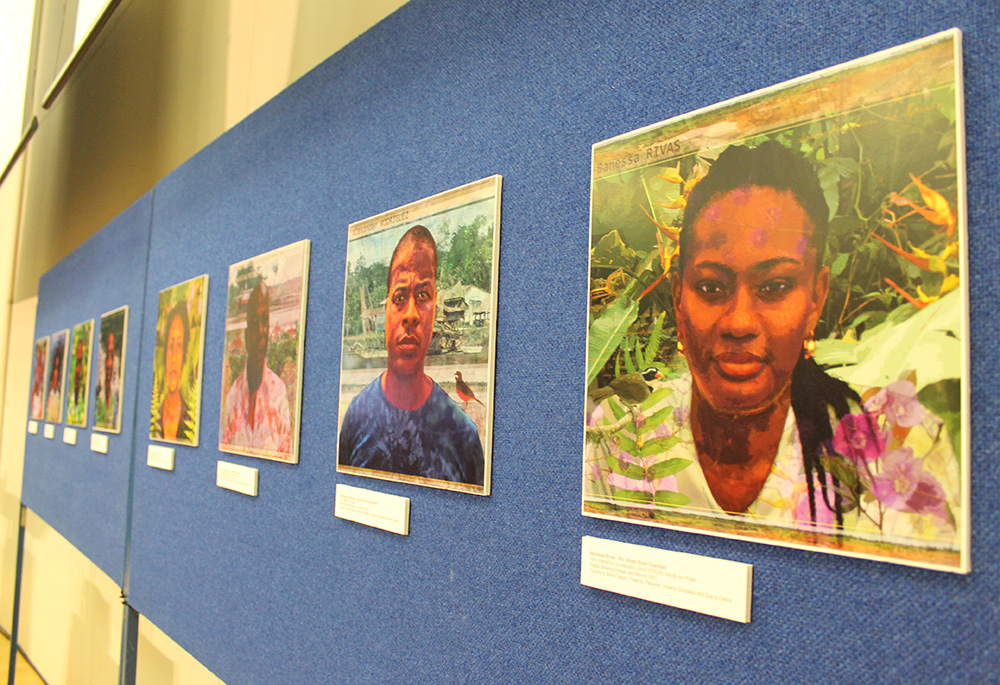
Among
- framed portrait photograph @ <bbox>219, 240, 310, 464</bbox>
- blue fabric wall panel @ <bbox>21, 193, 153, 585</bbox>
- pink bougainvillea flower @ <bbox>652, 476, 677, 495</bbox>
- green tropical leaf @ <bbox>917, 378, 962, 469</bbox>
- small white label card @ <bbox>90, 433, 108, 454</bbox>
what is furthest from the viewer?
small white label card @ <bbox>90, 433, 108, 454</bbox>

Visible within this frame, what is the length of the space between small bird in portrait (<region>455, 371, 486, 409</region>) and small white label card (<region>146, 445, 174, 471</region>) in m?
2.45

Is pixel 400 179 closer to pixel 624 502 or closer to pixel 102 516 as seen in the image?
pixel 624 502

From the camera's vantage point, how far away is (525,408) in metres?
1.58

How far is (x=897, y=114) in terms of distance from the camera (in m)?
1.02

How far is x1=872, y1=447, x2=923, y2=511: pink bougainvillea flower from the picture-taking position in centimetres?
96

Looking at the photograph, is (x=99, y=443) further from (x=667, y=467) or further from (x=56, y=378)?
(x=667, y=467)

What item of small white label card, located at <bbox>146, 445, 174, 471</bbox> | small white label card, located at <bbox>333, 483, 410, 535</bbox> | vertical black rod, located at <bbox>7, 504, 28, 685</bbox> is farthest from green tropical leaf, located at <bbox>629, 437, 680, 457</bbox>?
vertical black rod, located at <bbox>7, 504, 28, 685</bbox>

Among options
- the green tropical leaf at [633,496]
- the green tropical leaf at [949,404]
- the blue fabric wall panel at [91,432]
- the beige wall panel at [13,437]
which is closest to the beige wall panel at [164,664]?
the blue fabric wall panel at [91,432]

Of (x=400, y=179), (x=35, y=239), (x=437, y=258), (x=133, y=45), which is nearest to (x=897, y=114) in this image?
(x=437, y=258)

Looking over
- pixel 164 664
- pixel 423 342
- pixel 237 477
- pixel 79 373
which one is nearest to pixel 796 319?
pixel 423 342

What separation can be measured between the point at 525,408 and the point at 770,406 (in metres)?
0.60

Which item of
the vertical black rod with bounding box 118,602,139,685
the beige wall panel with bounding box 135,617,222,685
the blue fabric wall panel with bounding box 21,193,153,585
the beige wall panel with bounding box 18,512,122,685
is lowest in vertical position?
the beige wall panel with bounding box 18,512,122,685

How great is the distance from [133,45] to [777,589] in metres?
6.86

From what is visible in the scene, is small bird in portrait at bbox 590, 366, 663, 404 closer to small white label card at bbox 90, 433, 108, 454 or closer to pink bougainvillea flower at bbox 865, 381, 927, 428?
pink bougainvillea flower at bbox 865, 381, 927, 428
